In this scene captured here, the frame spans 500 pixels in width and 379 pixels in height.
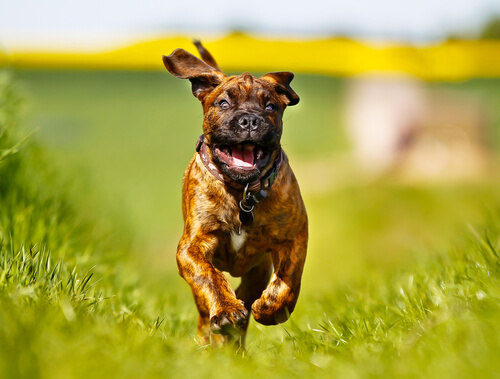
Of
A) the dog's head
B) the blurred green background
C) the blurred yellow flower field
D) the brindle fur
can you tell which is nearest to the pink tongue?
the dog's head

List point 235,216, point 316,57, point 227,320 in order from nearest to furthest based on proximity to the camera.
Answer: point 227,320, point 235,216, point 316,57

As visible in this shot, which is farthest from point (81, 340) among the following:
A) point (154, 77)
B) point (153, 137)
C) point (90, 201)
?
point (154, 77)

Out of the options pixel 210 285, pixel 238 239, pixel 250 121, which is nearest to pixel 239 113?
pixel 250 121

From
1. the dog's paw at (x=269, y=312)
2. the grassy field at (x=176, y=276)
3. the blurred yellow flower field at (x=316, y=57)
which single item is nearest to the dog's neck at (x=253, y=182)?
the dog's paw at (x=269, y=312)

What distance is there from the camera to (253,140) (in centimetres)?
387

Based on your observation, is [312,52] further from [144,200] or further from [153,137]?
[144,200]

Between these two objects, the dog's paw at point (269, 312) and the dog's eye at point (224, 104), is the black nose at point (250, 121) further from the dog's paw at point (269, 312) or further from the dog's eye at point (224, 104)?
the dog's paw at point (269, 312)

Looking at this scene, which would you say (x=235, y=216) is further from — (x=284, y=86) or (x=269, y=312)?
(x=284, y=86)

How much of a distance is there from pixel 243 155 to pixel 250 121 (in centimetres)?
28

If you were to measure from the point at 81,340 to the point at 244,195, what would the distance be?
150 cm

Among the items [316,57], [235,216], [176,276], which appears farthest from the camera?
[316,57]

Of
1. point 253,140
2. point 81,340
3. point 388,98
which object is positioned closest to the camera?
point 81,340

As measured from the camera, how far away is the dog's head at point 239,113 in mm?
3896

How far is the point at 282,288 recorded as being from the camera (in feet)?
13.2
